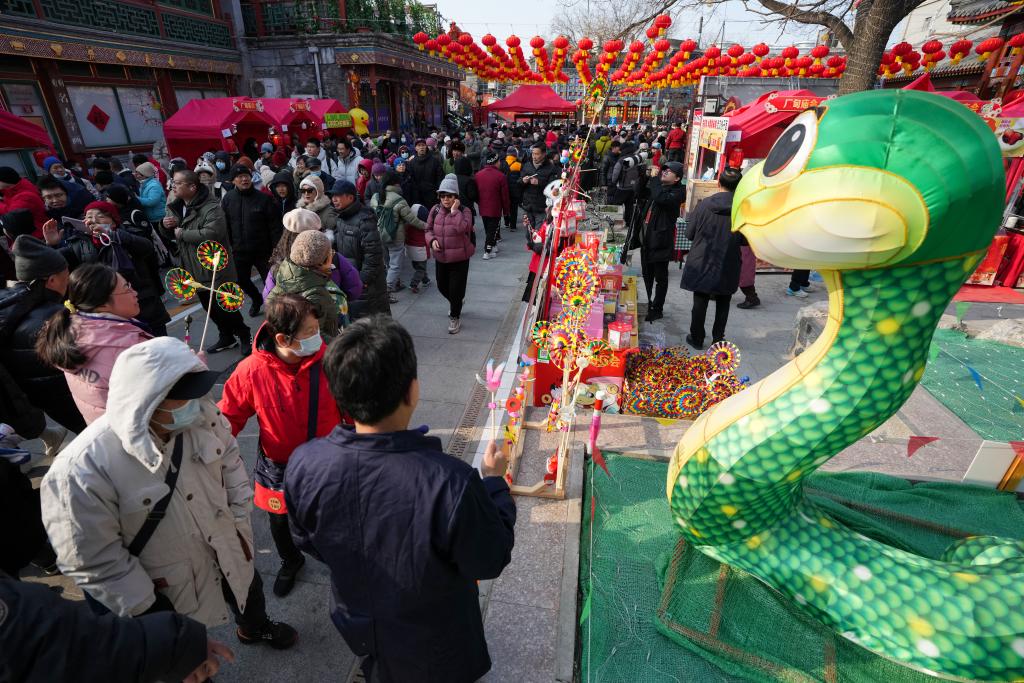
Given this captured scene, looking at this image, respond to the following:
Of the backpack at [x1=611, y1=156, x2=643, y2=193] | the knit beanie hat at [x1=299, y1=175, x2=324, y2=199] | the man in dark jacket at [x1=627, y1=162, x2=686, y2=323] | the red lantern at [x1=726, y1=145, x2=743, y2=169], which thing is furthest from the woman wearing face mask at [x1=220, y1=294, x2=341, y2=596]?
the red lantern at [x1=726, y1=145, x2=743, y2=169]

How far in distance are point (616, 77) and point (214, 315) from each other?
9.38 m

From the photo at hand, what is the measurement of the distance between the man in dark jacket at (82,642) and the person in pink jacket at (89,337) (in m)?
1.28

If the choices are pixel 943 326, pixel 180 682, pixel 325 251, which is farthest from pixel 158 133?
pixel 943 326

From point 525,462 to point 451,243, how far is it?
265 centimetres

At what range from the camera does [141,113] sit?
12.4m

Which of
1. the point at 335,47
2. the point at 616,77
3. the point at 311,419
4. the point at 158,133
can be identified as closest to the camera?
the point at 311,419

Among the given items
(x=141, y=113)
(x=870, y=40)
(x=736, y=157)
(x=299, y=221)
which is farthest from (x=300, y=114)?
(x=870, y=40)

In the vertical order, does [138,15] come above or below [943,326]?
above

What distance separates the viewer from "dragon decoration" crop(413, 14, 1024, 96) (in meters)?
8.64

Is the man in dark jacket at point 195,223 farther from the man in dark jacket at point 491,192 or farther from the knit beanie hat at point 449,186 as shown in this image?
the man in dark jacket at point 491,192

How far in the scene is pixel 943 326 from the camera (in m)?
4.77

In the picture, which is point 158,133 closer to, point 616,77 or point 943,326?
point 616,77

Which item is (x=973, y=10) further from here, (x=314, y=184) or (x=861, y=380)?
(x=861, y=380)

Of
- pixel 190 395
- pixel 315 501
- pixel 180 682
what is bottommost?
pixel 180 682
